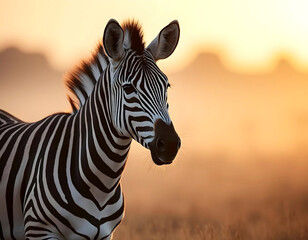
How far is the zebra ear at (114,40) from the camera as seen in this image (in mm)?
5811

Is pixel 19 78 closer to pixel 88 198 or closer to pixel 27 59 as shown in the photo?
pixel 27 59

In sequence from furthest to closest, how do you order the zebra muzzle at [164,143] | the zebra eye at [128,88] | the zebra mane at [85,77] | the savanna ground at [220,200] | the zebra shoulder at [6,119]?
1. the savanna ground at [220,200]
2. the zebra shoulder at [6,119]
3. the zebra mane at [85,77]
4. the zebra eye at [128,88]
5. the zebra muzzle at [164,143]

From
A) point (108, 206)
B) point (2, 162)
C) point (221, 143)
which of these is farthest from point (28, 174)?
point (221, 143)

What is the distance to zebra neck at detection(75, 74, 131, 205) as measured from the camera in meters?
6.11

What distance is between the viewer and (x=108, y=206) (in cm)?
625

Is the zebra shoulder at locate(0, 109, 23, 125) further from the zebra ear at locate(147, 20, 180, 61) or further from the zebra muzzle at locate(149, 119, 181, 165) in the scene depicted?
the zebra muzzle at locate(149, 119, 181, 165)

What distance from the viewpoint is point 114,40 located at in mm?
5949

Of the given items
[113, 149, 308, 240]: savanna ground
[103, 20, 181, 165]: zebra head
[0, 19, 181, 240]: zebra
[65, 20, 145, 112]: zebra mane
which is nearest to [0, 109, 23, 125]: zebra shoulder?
[0, 19, 181, 240]: zebra

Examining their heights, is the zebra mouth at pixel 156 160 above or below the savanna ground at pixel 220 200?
above

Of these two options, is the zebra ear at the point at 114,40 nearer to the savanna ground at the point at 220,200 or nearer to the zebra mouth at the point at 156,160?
the zebra mouth at the point at 156,160

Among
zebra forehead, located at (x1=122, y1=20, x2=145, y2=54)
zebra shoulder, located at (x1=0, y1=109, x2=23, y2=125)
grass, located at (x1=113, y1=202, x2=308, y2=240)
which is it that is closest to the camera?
zebra forehead, located at (x1=122, y1=20, x2=145, y2=54)

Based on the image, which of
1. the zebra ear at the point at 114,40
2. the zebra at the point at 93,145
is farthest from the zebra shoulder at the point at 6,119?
the zebra ear at the point at 114,40

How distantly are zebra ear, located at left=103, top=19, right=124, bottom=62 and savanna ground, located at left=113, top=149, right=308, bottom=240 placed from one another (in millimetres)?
1330

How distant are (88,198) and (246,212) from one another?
22.0 feet
